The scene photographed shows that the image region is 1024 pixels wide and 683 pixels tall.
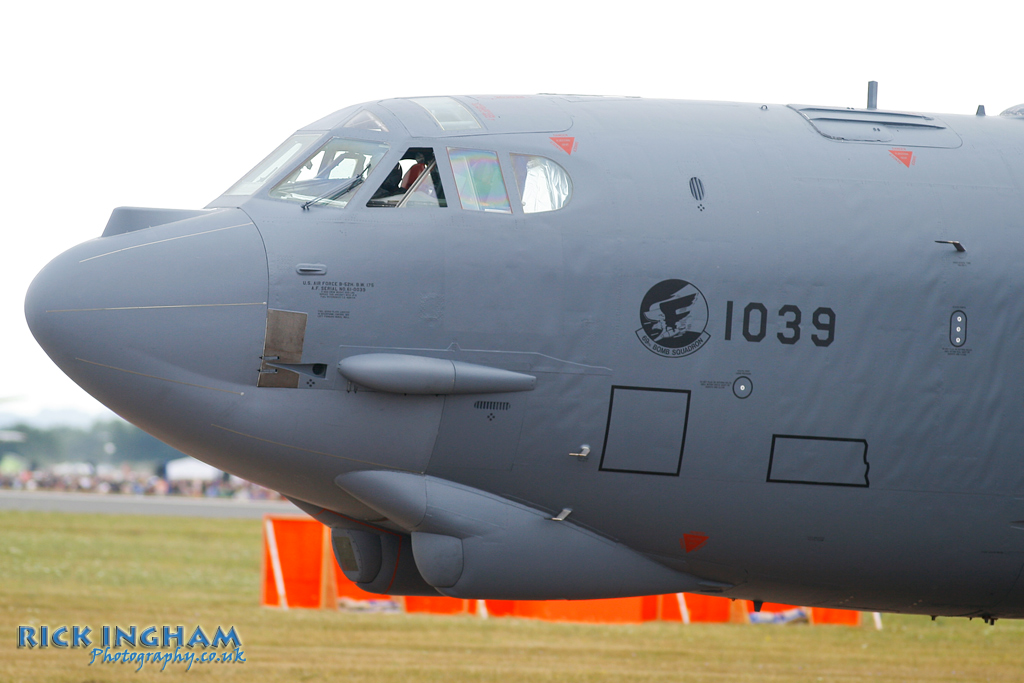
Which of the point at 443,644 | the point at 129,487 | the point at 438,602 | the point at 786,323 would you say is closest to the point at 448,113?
the point at 786,323

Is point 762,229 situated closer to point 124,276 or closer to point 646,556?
point 646,556

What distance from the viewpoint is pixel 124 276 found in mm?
5750

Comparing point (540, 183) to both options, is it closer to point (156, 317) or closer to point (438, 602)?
point (156, 317)

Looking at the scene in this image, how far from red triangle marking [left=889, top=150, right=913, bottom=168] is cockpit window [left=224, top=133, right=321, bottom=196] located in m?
3.65

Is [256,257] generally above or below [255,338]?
above

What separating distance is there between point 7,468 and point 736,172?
12364cm

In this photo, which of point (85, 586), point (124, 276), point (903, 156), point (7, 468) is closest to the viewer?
point (124, 276)

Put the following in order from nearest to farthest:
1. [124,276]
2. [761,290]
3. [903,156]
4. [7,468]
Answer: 1. [124,276]
2. [761,290]
3. [903,156]
4. [7,468]

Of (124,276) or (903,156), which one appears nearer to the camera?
(124,276)

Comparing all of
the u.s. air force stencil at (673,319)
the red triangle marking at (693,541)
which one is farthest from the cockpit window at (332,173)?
the red triangle marking at (693,541)

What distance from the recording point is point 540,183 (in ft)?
20.6

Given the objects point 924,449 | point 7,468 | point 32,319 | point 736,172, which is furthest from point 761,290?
point 7,468

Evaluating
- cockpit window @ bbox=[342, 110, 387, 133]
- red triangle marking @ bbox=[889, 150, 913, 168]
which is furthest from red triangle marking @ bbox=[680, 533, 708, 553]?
cockpit window @ bbox=[342, 110, 387, 133]

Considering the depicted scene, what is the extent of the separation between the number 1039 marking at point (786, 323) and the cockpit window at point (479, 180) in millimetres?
1453
